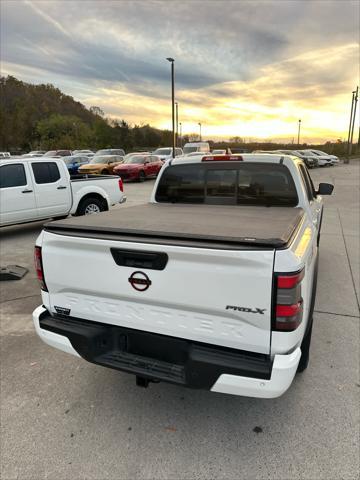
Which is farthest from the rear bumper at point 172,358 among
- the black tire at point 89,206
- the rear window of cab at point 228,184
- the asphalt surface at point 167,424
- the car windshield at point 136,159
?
the car windshield at point 136,159

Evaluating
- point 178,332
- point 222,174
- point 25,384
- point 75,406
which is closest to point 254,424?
point 178,332

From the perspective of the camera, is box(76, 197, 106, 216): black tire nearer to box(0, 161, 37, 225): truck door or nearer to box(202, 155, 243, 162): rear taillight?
box(0, 161, 37, 225): truck door

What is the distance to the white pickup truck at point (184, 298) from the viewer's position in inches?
73.6

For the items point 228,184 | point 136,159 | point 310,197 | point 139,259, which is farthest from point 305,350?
point 136,159

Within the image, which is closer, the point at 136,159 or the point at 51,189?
the point at 51,189

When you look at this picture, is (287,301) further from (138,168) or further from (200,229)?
(138,168)

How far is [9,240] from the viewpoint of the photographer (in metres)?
8.06

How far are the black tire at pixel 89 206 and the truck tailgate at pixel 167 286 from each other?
6.99 metres

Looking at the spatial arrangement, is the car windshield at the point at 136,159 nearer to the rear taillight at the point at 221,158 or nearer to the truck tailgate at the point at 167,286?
the rear taillight at the point at 221,158

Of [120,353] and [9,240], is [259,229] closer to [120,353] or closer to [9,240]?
[120,353]

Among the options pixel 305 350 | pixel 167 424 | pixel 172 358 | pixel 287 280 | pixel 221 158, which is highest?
pixel 221 158

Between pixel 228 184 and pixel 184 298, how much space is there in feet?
7.35

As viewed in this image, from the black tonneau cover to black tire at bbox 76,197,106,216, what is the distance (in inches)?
255

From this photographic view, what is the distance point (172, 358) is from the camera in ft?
7.11
